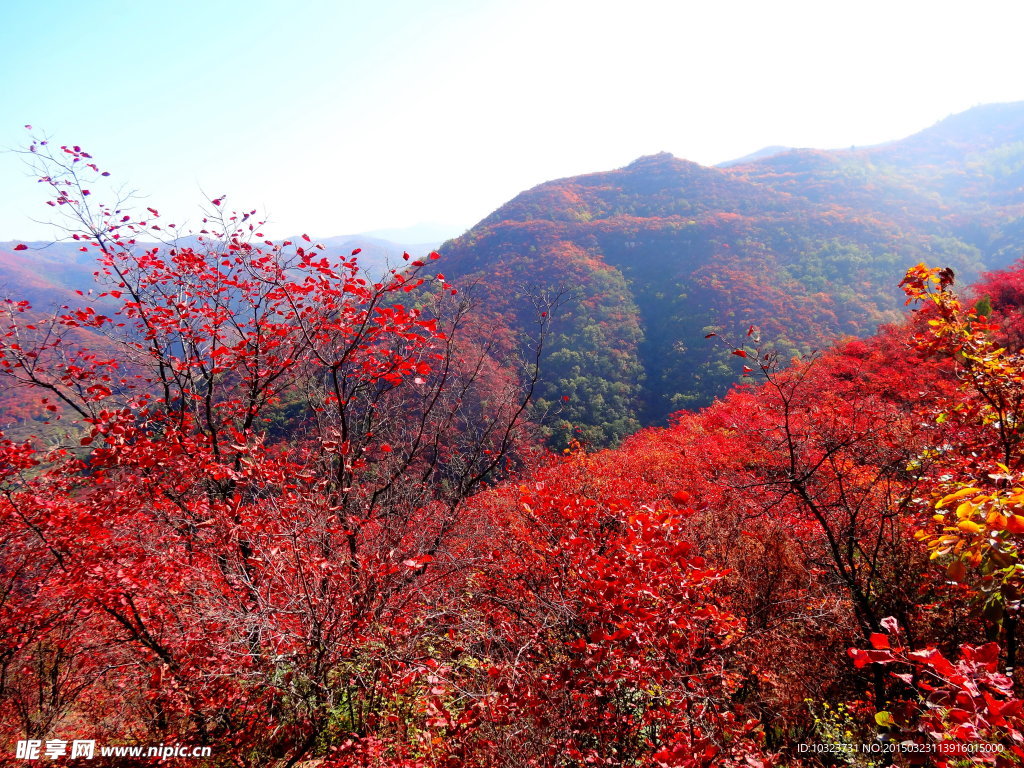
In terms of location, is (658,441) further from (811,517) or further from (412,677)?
(412,677)

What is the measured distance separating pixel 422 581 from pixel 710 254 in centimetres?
5826

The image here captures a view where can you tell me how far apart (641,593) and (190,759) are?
5599mm

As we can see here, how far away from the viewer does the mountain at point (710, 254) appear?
40.8 meters

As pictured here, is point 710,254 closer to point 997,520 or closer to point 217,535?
point 217,535

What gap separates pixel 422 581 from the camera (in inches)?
248

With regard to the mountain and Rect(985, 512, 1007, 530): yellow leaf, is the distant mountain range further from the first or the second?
Rect(985, 512, 1007, 530): yellow leaf

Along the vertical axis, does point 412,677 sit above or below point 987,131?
below

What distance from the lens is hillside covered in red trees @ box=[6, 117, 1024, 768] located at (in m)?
3.53

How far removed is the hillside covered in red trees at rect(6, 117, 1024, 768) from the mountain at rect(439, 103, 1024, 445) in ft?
72.5

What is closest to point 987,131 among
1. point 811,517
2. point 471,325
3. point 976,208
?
point 976,208

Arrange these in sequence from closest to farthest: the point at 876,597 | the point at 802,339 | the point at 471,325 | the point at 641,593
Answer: the point at 641,593 < the point at 876,597 < the point at 471,325 < the point at 802,339

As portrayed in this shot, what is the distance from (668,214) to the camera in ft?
210

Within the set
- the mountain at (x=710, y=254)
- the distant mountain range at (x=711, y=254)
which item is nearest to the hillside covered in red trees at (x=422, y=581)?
the mountain at (x=710, y=254)

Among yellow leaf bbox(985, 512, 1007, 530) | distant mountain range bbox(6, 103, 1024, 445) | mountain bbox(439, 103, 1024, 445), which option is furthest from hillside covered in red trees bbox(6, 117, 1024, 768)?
distant mountain range bbox(6, 103, 1024, 445)
